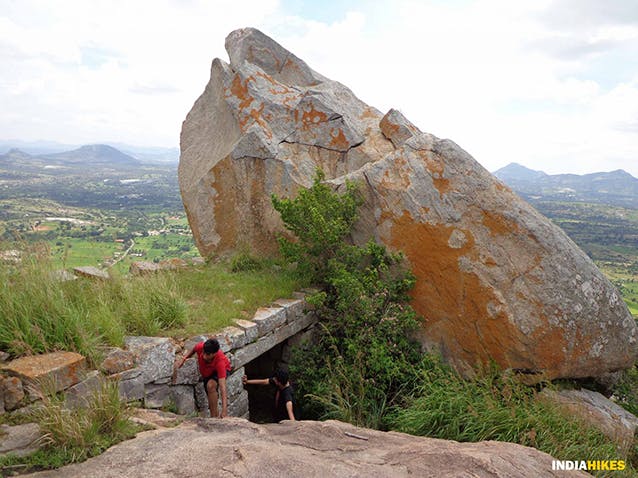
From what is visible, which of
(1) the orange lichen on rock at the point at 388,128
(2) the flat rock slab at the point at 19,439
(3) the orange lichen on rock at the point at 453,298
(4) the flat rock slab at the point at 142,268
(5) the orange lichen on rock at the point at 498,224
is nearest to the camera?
(2) the flat rock slab at the point at 19,439

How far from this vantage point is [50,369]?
4055 millimetres

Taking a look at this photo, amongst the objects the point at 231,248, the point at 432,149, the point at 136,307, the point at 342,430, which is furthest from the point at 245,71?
the point at 342,430

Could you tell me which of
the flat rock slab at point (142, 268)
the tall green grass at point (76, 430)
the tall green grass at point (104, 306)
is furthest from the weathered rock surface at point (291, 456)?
the flat rock slab at point (142, 268)

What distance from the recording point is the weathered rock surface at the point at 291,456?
3170mm

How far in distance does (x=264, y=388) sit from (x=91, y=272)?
12.6ft

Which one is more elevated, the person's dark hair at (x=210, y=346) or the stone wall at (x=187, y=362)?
the person's dark hair at (x=210, y=346)

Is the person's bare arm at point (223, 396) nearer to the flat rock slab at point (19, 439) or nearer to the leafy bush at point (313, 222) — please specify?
the flat rock slab at point (19, 439)

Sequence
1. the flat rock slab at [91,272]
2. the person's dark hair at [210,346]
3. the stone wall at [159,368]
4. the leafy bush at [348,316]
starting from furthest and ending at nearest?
the flat rock slab at [91,272]
the leafy bush at [348,316]
the person's dark hair at [210,346]
the stone wall at [159,368]

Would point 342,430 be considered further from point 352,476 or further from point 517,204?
point 517,204

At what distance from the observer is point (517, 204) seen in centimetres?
715

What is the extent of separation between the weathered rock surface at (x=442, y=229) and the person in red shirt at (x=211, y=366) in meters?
3.83

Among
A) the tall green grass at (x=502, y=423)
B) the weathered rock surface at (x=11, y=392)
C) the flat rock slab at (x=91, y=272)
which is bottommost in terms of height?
the tall green grass at (x=502, y=423)

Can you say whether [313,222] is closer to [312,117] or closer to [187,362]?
[187,362]

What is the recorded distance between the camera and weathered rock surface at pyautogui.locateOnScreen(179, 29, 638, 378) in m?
6.63
